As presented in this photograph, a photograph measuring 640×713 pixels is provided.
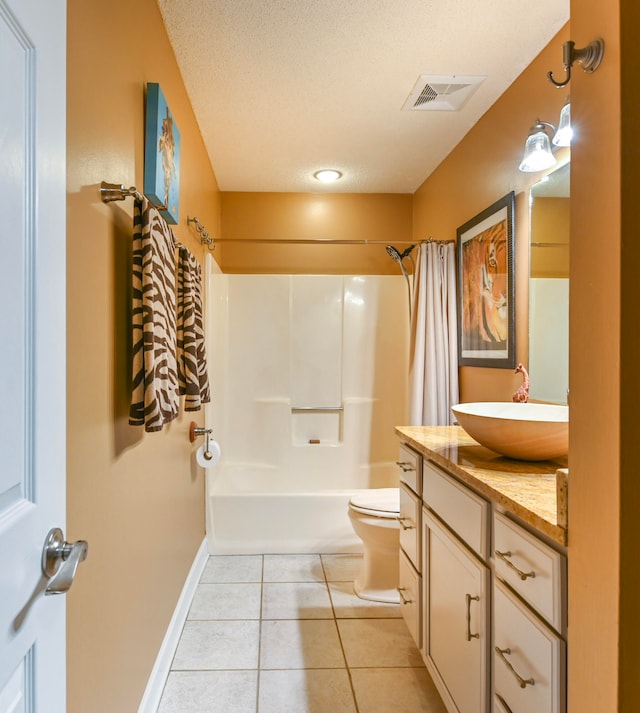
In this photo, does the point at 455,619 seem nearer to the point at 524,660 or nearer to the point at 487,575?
the point at 487,575

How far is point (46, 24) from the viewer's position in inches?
24.9

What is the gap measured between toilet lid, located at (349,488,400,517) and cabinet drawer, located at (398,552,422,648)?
33 centimetres

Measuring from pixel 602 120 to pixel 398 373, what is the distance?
2.96 metres

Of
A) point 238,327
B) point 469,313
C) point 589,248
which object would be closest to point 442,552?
point 589,248

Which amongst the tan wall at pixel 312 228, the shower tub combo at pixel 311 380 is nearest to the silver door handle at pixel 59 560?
the shower tub combo at pixel 311 380

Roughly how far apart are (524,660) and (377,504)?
4.59 feet

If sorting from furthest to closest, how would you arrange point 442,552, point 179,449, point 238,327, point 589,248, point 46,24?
point 238,327 → point 179,449 → point 442,552 → point 589,248 → point 46,24

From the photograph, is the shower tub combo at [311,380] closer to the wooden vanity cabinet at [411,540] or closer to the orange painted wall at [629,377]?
the wooden vanity cabinet at [411,540]

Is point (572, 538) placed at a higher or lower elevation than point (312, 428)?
higher

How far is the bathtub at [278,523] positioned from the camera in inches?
114

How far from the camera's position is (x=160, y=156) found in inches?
63.8

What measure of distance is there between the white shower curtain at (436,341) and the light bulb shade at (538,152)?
979 millimetres

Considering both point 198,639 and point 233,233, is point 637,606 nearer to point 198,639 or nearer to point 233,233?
point 198,639

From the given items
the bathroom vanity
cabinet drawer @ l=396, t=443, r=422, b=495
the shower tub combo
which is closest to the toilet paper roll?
the shower tub combo
